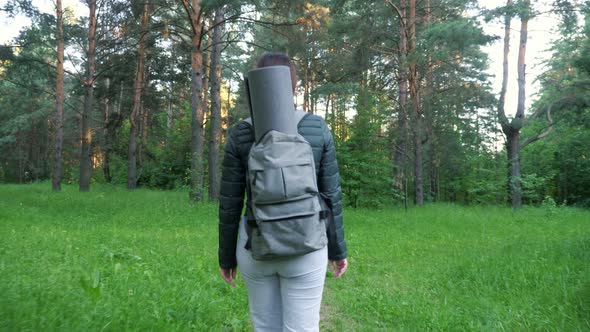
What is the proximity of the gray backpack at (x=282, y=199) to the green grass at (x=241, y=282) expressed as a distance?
4.77ft

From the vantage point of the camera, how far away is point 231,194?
2256 millimetres

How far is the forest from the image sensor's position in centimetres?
1482

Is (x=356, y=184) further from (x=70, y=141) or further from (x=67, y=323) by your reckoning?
(x=70, y=141)

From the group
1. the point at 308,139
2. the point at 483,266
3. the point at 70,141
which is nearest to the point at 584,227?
the point at 483,266

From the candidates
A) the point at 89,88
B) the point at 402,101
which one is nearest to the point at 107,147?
the point at 89,88

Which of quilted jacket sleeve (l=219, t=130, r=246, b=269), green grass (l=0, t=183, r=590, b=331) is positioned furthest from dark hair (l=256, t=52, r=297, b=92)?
green grass (l=0, t=183, r=590, b=331)

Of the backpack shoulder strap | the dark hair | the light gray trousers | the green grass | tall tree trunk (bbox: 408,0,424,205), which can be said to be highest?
tall tree trunk (bbox: 408,0,424,205)

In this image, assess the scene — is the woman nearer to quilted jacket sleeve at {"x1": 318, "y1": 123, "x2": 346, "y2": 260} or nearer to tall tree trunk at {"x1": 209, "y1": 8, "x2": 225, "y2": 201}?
quilted jacket sleeve at {"x1": 318, "y1": 123, "x2": 346, "y2": 260}

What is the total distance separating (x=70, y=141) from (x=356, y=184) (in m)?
30.5

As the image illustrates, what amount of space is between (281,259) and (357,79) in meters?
18.7

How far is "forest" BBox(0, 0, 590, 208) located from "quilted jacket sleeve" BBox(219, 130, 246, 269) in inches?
438

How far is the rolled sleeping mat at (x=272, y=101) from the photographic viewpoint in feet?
6.86

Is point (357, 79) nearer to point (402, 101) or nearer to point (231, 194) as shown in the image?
point (402, 101)

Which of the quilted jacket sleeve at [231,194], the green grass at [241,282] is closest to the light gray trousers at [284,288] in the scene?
the quilted jacket sleeve at [231,194]
